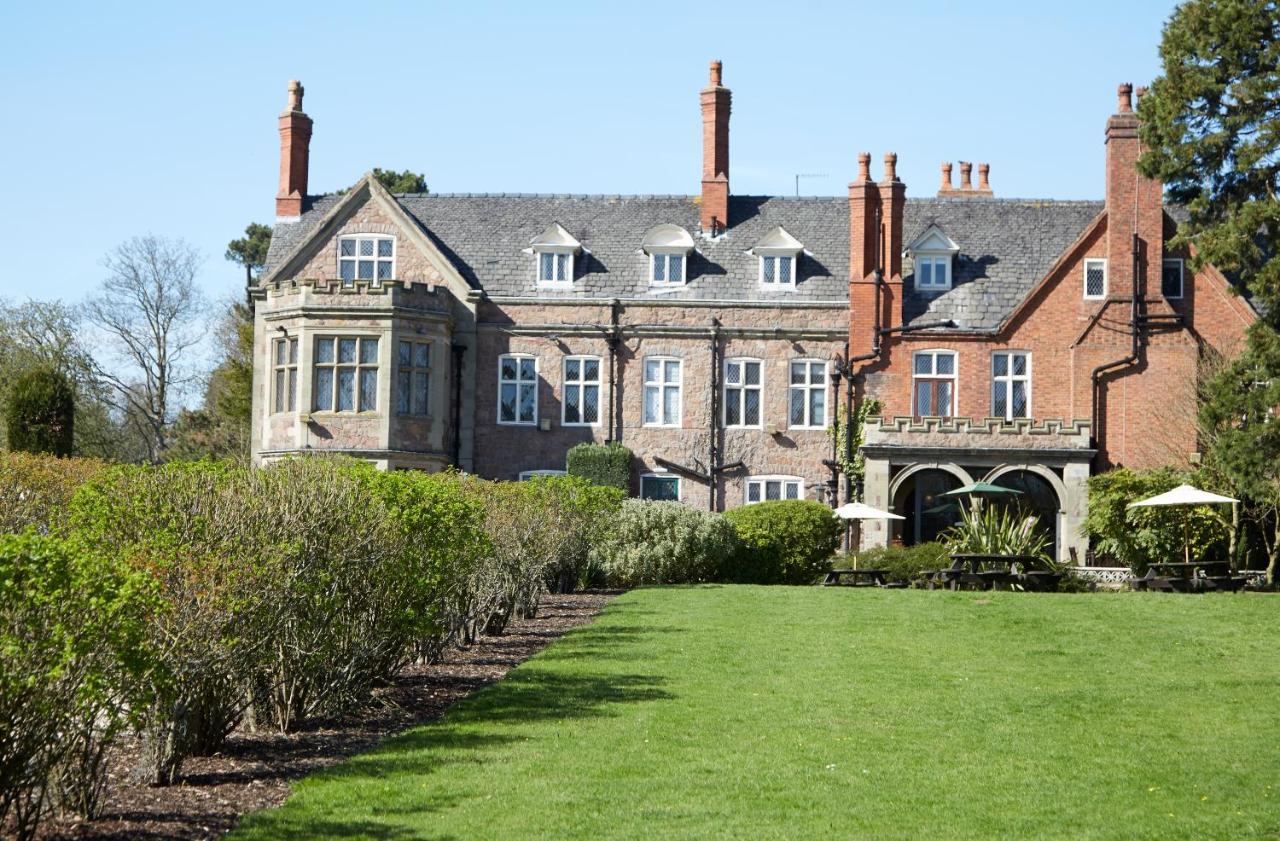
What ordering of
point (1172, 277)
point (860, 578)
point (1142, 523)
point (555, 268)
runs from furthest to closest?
point (555, 268), point (1172, 277), point (1142, 523), point (860, 578)

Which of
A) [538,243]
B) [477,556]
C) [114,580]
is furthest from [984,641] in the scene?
[538,243]

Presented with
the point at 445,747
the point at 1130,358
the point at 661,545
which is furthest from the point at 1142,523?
the point at 445,747

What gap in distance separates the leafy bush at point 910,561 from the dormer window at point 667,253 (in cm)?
1154

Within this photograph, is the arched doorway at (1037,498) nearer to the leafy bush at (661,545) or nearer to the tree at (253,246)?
the leafy bush at (661,545)

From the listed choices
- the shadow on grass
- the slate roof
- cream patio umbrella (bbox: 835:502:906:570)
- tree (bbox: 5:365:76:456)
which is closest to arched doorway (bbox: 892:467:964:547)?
the slate roof

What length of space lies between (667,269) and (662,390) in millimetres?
3129

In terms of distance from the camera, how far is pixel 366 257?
1578 inches

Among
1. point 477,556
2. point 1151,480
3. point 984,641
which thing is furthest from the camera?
point 1151,480

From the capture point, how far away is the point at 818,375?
39.8 m

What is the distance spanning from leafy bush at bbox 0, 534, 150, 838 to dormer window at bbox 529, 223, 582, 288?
31.7m

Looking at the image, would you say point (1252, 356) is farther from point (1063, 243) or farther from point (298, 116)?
point (298, 116)

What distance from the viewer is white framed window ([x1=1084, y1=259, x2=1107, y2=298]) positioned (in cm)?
3847

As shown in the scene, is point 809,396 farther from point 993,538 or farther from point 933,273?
point 993,538

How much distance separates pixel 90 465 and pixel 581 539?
27.5 ft
